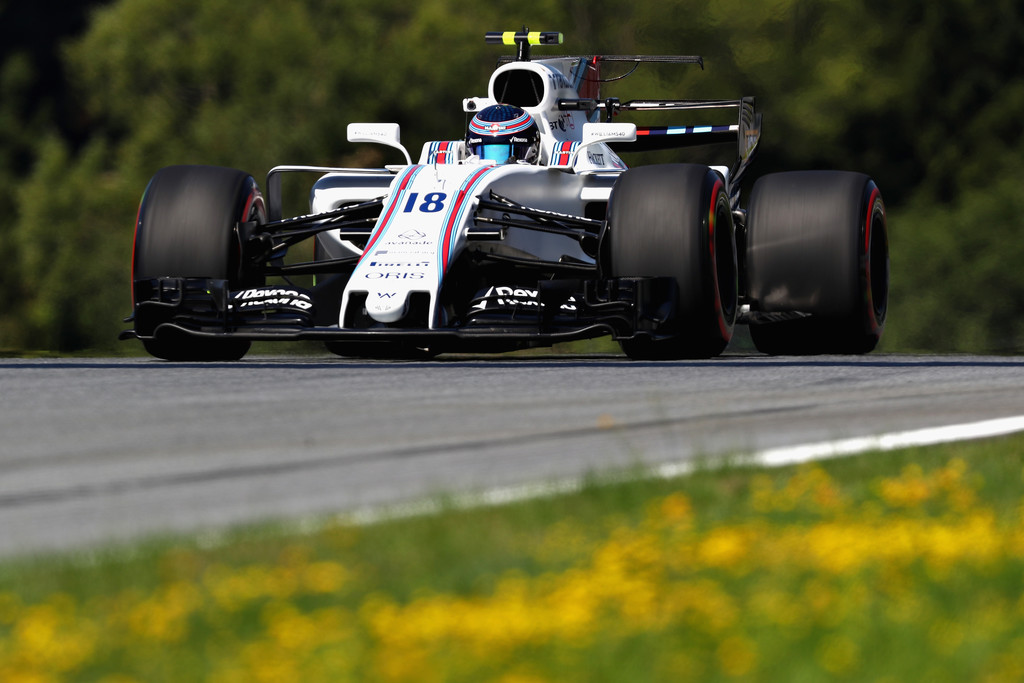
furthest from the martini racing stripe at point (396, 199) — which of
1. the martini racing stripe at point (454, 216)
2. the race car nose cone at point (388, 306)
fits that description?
the race car nose cone at point (388, 306)

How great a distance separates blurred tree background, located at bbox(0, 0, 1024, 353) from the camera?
23.8m

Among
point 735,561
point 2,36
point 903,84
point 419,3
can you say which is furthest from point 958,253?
point 2,36

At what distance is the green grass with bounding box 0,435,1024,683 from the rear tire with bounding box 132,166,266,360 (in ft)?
22.3

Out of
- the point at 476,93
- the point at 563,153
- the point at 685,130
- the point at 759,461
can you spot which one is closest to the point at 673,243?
the point at 563,153

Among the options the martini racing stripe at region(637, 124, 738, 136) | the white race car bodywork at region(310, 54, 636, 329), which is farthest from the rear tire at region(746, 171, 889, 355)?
the martini racing stripe at region(637, 124, 738, 136)

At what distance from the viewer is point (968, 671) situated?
11.9 ft

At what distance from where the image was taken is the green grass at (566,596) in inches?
142

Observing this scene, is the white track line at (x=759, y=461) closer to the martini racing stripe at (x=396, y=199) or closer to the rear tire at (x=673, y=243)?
→ the rear tire at (x=673, y=243)

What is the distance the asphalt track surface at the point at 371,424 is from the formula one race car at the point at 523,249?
324mm

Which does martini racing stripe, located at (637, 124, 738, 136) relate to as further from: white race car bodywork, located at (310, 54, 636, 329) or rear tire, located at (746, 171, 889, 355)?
rear tire, located at (746, 171, 889, 355)

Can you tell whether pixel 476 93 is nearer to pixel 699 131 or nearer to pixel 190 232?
pixel 699 131

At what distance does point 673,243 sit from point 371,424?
4.16 m

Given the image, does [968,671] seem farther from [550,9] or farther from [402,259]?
[550,9]

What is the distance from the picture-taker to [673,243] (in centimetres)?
1109
